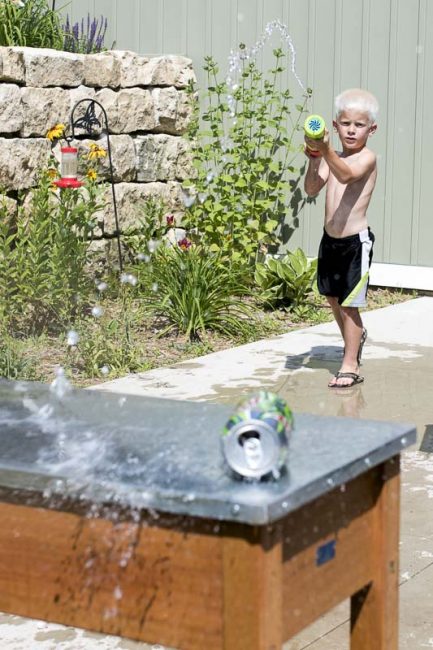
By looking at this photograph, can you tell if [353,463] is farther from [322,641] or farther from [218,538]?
[322,641]

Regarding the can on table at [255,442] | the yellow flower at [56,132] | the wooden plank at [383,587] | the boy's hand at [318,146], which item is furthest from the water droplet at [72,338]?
the can on table at [255,442]

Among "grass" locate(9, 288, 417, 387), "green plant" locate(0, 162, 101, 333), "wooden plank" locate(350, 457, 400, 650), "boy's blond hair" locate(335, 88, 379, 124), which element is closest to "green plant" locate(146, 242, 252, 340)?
"grass" locate(9, 288, 417, 387)

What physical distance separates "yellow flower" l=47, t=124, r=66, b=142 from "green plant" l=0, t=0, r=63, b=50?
2.71 feet

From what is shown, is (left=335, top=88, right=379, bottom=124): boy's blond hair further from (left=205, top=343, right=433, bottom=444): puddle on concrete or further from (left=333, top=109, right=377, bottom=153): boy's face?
(left=205, top=343, right=433, bottom=444): puddle on concrete

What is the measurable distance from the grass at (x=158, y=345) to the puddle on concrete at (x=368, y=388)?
63 cm

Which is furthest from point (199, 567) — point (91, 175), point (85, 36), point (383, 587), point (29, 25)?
point (85, 36)

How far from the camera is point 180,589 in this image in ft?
6.24

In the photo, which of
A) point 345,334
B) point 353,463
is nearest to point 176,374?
point 345,334

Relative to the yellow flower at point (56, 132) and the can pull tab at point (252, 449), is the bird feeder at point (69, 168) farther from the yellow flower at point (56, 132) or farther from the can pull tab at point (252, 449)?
the can pull tab at point (252, 449)

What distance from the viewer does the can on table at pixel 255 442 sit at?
6.15 ft

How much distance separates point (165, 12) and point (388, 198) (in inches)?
94.0

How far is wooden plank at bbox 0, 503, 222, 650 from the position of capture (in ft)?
6.18

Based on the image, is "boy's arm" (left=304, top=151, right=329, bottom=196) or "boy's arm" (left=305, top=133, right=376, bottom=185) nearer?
"boy's arm" (left=305, top=133, right=376, bottom=185)

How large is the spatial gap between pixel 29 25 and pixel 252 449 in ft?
24.0
